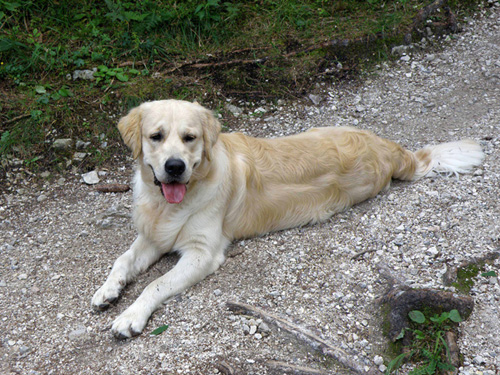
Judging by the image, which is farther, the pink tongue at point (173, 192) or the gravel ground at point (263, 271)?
the pink tongue at point (173, 192)

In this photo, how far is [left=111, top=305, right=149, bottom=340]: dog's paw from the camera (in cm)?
363

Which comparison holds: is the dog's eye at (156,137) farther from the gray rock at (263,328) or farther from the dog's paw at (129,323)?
the gray rock at (263,328)

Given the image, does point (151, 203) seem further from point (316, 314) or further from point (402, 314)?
point (402, 314)

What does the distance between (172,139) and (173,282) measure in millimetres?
1072

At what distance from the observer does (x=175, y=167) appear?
3.79 meters

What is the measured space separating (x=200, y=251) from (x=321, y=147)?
1.54 meters

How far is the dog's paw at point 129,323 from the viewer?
3.63m

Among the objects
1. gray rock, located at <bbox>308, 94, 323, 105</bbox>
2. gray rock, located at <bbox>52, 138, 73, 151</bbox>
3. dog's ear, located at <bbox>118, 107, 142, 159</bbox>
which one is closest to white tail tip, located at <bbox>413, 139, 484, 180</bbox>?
gray rock, located at <bbox>308, 94, 323, 105</bbox>

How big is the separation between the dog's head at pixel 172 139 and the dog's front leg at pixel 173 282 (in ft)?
1.55

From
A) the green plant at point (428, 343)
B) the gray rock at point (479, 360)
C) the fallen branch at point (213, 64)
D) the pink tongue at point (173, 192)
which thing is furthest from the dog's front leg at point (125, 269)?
the fallen branch at point (213, 64)

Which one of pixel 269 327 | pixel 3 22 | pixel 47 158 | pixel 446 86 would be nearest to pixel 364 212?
pixel 269 327

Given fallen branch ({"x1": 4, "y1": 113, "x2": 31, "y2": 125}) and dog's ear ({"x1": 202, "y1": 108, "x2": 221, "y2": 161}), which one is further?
fallen branch ({"x1": 4, "y1": 113, "x2": 31, "y2": 125})

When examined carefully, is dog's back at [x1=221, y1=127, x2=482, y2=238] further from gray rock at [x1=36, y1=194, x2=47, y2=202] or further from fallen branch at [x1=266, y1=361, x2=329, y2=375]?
gray rock at [x1=36, y1=194, x2=47, y2=202]

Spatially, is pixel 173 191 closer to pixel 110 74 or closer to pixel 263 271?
pixel 263 271
